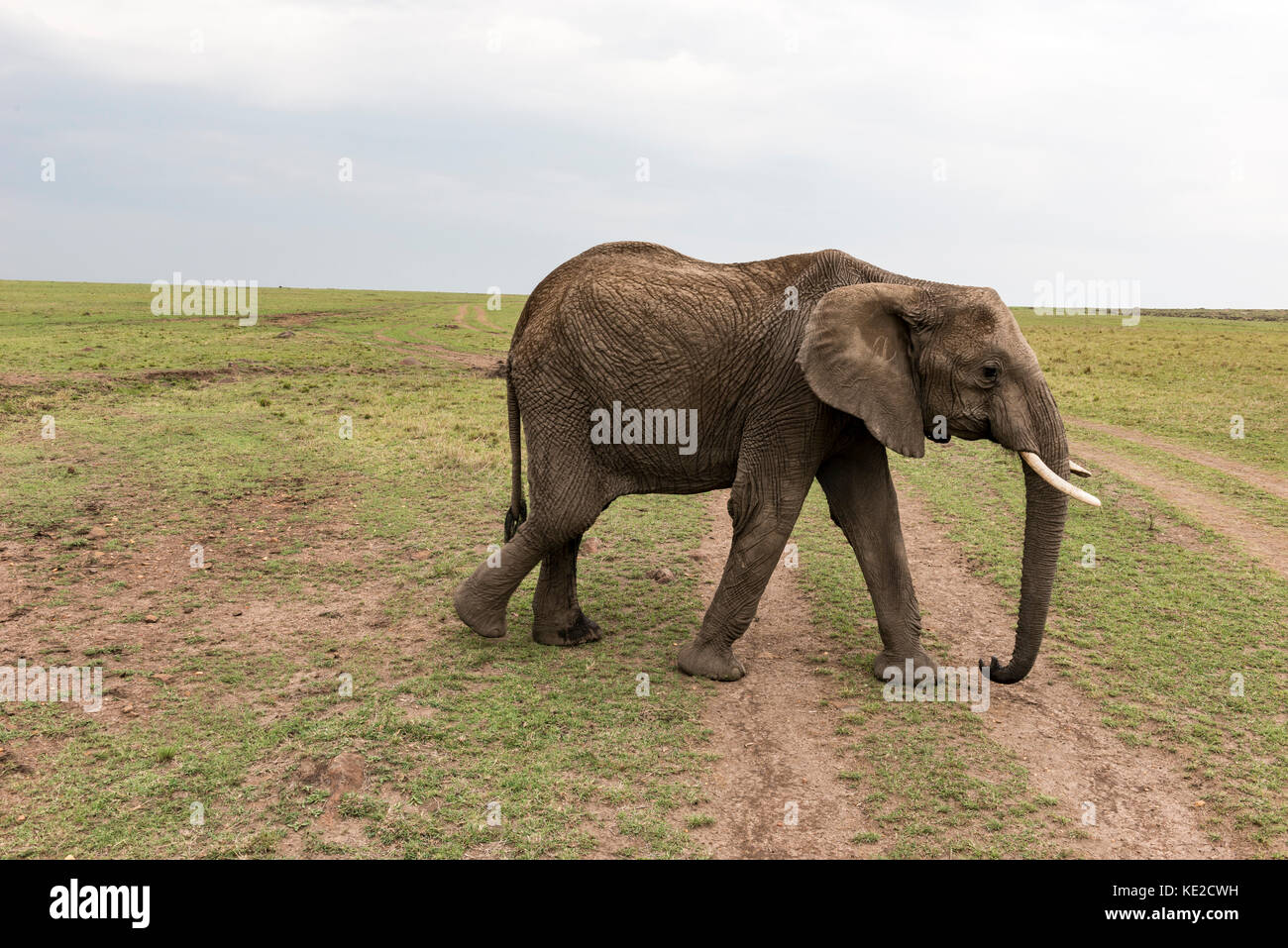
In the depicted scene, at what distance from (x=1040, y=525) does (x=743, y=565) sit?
7.51 feet

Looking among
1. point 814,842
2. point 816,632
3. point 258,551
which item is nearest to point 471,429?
point 258,551

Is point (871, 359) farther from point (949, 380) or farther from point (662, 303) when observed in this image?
point (662, 303)

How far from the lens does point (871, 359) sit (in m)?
6.89

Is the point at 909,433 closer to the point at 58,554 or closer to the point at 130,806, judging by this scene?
the point at 130,806

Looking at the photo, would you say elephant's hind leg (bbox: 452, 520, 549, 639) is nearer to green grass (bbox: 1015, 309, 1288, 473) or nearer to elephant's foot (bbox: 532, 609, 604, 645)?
elephant's foot (bbox: 532, 609, 604, 645)

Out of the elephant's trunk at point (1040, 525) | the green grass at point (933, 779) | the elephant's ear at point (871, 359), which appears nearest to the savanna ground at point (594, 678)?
the green grass at point (933, 779)

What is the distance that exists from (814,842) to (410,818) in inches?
97.0

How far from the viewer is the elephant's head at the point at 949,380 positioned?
6.74 metres

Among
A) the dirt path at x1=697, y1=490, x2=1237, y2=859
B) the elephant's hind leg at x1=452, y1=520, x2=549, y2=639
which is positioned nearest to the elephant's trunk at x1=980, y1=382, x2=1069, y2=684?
the dirt path at x1=697, y1=490, x2=1237, y2=859

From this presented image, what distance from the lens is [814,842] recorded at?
5586mm

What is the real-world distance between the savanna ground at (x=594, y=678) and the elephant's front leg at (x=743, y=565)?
0.70 ft

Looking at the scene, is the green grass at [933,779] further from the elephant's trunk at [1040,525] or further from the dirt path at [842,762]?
the elephant's trunk at [1040,525]

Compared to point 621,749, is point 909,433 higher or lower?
higher

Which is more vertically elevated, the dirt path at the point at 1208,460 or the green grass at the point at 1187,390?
the green grass at the point at 1187,390
